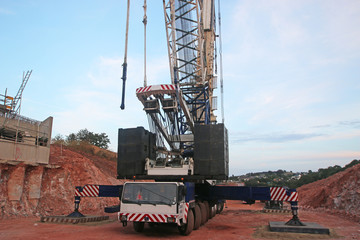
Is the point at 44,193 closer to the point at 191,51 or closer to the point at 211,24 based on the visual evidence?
the point at 191,51

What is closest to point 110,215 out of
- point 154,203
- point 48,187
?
point 48,187

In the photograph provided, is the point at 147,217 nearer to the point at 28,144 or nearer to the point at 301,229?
the point at 301,229

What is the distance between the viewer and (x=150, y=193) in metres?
9.49

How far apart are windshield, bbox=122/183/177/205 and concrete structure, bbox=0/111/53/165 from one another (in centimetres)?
882

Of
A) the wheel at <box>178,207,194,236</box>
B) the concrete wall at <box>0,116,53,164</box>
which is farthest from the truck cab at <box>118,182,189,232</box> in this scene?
the concrete wall at <box>0,116,53,164</box>

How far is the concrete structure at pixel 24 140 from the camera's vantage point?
50.1 feet

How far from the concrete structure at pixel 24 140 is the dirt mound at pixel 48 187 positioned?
1.57 feet

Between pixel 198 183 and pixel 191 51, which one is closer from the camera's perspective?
pixel 198 183

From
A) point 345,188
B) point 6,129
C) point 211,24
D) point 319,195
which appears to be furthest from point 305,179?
point 6,129

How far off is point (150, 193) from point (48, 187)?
35.4ft

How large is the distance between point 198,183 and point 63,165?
11028mm

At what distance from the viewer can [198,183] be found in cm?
1220

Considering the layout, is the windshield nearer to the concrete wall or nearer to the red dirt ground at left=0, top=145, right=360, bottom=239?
the red dirt ground at left=0, top=145, right=360, bottom=239

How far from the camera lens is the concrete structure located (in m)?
15.3
